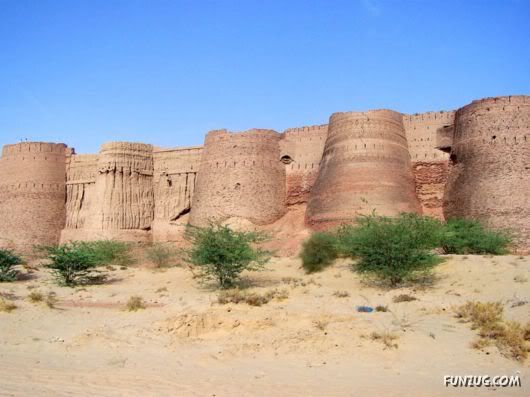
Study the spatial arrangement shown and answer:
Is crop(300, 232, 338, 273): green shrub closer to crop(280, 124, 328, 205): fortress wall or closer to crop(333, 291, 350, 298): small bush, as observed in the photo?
crop(333, 291, 350, 298): small bush

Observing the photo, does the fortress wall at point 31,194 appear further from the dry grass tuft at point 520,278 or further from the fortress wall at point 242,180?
Answer: the dry grass tuft at point 520,278

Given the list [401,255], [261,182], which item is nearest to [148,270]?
[261,182]

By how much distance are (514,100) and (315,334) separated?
1835 cm

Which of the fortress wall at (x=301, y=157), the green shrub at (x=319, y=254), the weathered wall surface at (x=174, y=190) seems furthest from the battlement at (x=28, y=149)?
the green shrub at (x=319, y=254)

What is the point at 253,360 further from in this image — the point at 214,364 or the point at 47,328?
the point at 47,328

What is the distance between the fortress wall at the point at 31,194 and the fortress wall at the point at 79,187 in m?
0.42

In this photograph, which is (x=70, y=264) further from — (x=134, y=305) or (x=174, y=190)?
(x=174, y=190)

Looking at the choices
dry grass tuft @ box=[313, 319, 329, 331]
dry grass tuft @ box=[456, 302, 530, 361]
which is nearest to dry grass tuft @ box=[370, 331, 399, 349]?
dry grass tuft @ box=[313, 319, 329, 331]

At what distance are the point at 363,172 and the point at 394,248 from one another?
9550 mm

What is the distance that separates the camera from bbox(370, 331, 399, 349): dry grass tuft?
28.5 feet

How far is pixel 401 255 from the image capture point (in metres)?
15.8

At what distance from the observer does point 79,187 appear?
34438mm

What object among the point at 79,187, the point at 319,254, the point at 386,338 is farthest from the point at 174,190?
the point at 386,338

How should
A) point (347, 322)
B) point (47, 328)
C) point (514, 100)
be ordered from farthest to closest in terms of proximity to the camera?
point (514, 100), point (47, 328), point (347, 322)
